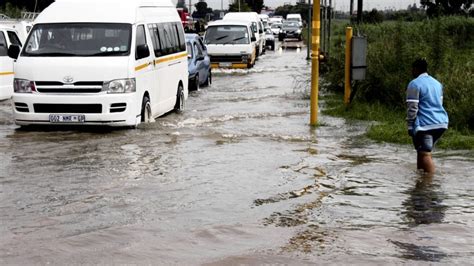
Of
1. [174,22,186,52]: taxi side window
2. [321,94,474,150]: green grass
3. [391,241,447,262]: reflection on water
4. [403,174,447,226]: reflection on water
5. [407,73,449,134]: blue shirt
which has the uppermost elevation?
[174,22,186,52]: taxi side window

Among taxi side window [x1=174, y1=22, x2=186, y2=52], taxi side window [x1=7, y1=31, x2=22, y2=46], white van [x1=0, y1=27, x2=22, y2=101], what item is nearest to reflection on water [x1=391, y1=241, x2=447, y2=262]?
taxi side window [x1=174, y1=22, x2=186, y2=52]

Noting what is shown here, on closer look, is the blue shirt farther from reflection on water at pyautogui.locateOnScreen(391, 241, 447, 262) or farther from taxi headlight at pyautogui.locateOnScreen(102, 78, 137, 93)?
taxi headlight at pyautogui.locateOnScreen(102, 78, 137, 93)

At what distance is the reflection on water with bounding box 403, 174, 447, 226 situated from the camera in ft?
26.5

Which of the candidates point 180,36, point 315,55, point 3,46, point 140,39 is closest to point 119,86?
point 140,39

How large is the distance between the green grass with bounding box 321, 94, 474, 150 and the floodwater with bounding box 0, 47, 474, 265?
457 mm

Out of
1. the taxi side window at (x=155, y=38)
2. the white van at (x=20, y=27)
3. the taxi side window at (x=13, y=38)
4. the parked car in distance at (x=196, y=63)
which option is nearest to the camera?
the taxi side window at (x=155, y=38)

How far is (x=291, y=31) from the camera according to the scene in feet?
226

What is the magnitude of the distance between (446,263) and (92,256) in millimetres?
2841

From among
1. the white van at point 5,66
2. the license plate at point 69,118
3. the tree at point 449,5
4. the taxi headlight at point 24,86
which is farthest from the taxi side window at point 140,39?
the tree at point 449,5

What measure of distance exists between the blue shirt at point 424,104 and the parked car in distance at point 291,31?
194ft

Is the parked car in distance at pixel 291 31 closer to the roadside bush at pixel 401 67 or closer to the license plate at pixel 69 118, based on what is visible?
the roadside bush at pixel 401 67

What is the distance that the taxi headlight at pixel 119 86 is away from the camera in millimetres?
13430

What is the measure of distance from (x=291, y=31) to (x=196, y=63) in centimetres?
4628

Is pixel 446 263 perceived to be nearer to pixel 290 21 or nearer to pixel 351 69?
pixel 351 69
